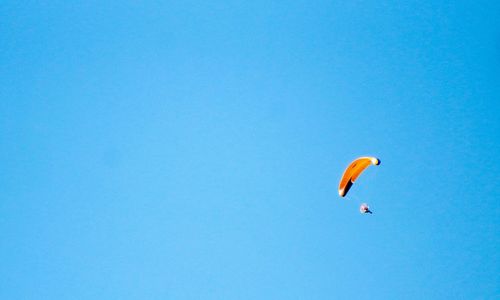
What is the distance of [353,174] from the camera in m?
19.9

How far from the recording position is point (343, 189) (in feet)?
65.8

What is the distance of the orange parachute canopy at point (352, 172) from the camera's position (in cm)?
1918

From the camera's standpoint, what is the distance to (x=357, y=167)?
64.3 feet

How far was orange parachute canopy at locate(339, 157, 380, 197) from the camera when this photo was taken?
19.2 meters

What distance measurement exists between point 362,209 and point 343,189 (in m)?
1.15

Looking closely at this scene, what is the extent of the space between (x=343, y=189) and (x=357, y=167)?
46.1 inches

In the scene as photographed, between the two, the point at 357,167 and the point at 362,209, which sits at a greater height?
the point at 357,167

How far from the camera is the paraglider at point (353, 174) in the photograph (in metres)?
19.2

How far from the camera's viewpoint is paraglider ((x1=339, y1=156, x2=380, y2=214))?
63.1 feet

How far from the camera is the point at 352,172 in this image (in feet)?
64.8

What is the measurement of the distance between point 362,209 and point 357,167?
5.96ft

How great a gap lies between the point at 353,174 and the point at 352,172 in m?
0.17
